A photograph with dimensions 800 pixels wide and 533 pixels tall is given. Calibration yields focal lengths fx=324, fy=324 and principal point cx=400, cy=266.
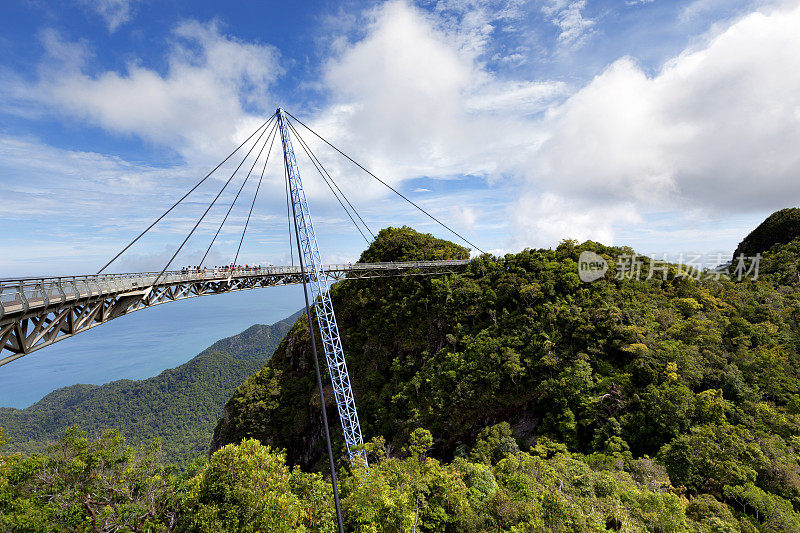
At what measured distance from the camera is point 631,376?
898 inches

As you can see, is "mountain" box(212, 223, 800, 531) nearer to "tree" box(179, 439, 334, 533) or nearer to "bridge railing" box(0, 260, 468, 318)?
"tree" box(179, 439, 334, 533)

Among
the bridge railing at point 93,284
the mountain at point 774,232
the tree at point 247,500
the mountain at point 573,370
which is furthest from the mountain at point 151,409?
the mountain at point 774,232

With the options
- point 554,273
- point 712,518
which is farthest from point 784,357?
point 712,518

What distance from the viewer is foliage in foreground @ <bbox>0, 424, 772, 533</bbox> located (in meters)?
11.1

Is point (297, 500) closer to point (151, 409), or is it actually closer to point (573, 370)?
point (573, 370)

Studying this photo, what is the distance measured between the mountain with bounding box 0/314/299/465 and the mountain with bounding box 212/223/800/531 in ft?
254

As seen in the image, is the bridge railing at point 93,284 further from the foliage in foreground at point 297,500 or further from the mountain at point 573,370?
the mountain at point 573,370

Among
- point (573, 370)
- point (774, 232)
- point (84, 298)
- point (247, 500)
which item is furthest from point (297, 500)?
point (774, 232)

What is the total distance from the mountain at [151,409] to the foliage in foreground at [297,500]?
90506 mm

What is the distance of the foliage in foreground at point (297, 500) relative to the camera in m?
11.1

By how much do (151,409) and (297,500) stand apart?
A: 141m

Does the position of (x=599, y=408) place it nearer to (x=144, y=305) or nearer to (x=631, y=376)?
(x=631, y=376)

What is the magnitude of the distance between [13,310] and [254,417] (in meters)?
32.1

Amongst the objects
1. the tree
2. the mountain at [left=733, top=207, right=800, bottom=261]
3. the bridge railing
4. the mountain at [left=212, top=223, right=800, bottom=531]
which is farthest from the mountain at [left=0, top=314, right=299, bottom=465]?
the mountain at [left=733, top=207, right=800, bottom=261]
